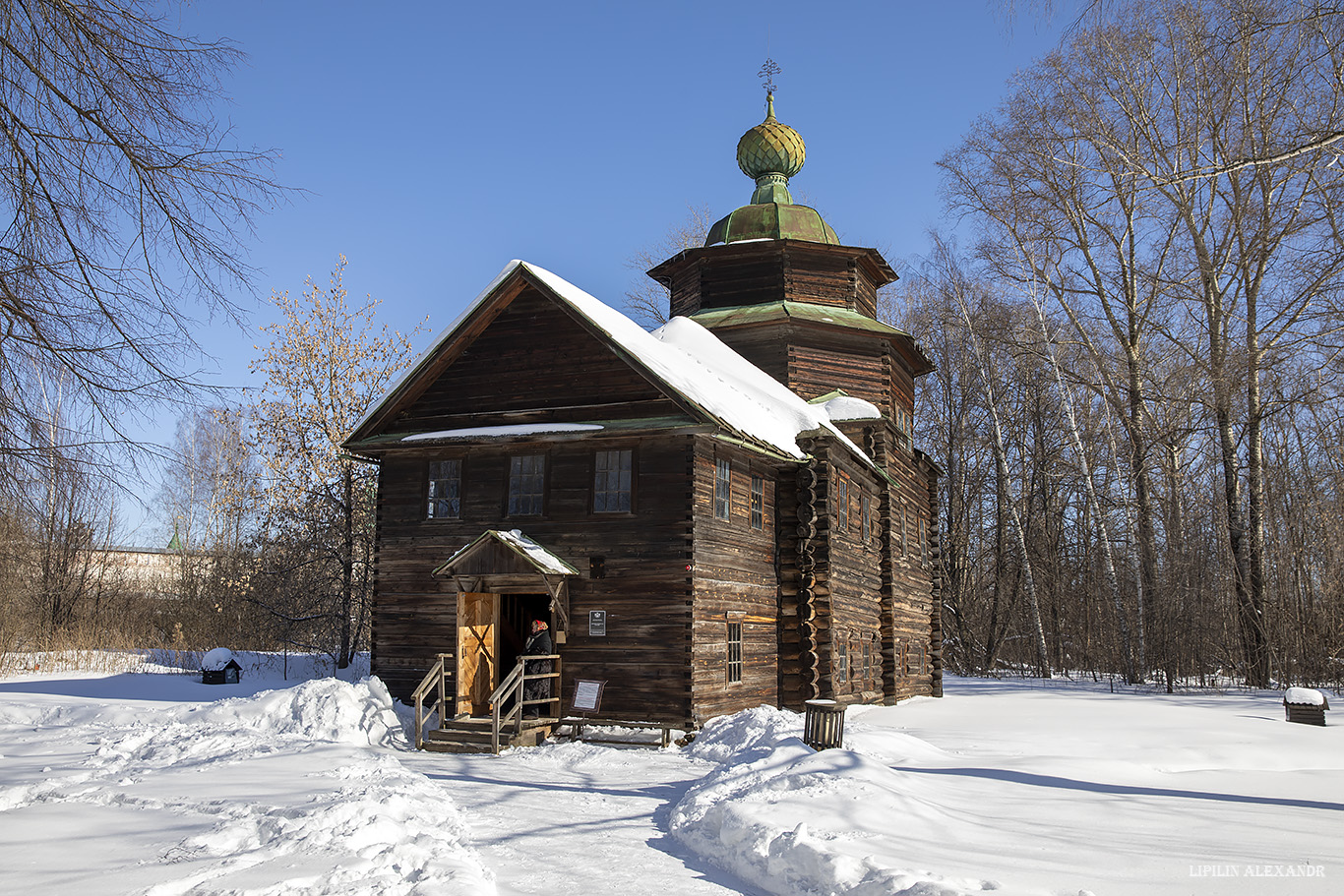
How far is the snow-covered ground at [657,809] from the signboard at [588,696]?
0.89 meters

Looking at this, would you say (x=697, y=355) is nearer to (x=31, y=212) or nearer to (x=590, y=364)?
(x=590, y=364)

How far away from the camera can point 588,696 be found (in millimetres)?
16250

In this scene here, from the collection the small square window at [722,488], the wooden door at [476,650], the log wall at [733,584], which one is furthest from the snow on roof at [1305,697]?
the wooden door at [476,650]

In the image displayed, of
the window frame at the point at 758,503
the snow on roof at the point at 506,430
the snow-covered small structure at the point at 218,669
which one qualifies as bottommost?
the snow-covered small structure at the point at 218,669

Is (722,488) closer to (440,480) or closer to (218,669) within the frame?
(440,480)

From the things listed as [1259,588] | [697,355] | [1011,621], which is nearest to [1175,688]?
[1259,588]

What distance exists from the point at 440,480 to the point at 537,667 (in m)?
4.35

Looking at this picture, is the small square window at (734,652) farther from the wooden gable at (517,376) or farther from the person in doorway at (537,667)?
the wooden gable at (517,376)

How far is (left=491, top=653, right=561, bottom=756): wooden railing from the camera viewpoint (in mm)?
14586

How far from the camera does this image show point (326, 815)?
323 inches

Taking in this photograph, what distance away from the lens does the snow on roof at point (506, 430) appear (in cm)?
1687

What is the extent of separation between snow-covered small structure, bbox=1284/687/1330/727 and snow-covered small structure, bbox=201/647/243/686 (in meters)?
24.2

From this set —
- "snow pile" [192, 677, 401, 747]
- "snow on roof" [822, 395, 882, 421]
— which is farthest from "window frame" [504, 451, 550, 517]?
"snow on roof" [822, 395, 882, 421]

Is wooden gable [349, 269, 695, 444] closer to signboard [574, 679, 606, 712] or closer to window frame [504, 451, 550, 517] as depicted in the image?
window frame [504, 451, 550, 517]
